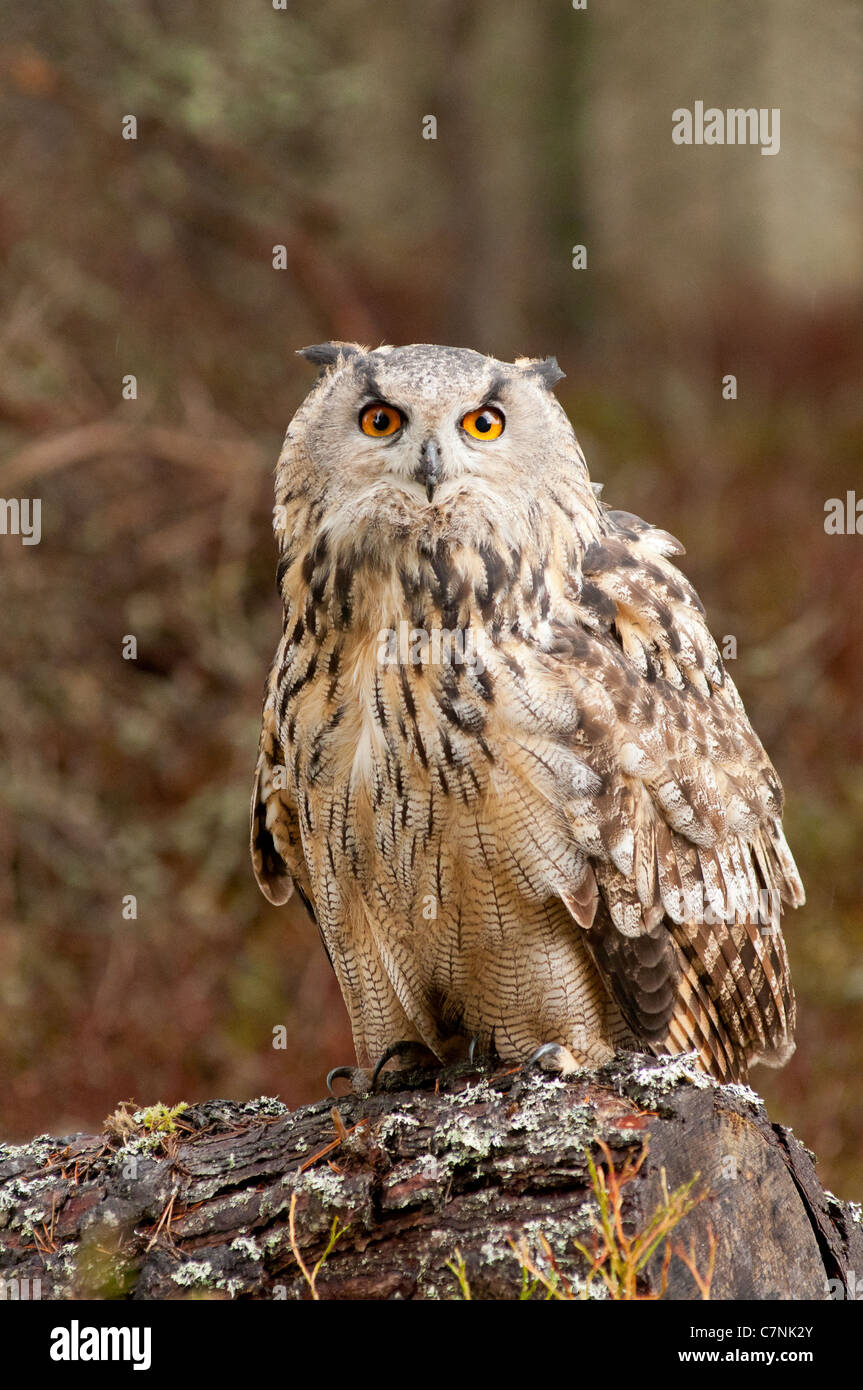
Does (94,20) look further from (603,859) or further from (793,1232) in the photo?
(793,1232)

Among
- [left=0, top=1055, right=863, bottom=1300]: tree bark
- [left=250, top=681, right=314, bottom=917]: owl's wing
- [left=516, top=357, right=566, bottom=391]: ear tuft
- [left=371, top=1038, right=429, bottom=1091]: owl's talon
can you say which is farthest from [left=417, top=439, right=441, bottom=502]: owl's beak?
[left=371, top=1038, right=429, bottom=1091]: owl's talon

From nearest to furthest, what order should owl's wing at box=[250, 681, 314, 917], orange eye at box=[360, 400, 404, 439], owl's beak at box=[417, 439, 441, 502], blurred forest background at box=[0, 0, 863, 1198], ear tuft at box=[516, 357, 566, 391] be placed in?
owl's beak at box=[417, 439, 441, 502] < orange eye at box=[360, 400, 404, 439] < ear tuft at box=[516, 357, 566, 391] < owl's wing at box=[250, 681, 314, 917] < blurred forest background at box=[0, 0, 863, 1198]

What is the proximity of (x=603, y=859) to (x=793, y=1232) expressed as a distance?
770 millimetres

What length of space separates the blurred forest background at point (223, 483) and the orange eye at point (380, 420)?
3.08 metres

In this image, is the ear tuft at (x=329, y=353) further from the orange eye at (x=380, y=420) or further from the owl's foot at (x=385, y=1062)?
Answer: the owl's foot at (x=385, y=1062)

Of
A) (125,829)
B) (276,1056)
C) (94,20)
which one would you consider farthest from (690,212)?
(276,1056)

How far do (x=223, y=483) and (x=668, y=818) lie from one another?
377cm

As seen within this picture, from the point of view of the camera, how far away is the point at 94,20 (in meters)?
5.90

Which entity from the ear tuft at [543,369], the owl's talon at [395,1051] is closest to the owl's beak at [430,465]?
the ear tuft at [543,369]

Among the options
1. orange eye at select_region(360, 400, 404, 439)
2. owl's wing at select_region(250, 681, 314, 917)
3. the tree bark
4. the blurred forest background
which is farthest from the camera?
the blurred forest background

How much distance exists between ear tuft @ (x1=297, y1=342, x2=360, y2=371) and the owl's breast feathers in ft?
1.40

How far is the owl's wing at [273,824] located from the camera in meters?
3.11

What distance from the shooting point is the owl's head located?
262 centimetres

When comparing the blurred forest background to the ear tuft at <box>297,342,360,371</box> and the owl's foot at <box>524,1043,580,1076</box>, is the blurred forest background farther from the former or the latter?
the ear tuft at <box>297,342,360,371</box>
